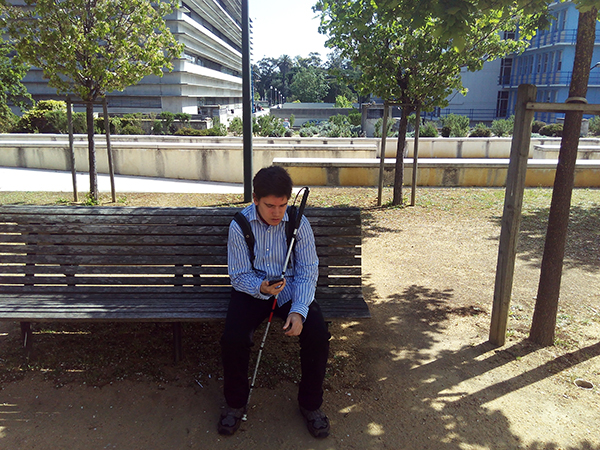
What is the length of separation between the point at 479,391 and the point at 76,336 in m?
3.13

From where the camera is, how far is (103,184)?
11.7m

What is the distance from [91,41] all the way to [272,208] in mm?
6776

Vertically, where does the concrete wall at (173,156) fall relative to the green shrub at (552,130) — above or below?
below

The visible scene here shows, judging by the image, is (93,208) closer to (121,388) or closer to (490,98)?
(121,388)

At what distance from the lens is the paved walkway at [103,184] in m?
11.0

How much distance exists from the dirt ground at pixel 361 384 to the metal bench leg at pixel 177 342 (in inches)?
3.0

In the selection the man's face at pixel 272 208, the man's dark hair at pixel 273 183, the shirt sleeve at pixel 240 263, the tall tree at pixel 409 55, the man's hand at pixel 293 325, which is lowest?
the man's hand at pixel 293 325

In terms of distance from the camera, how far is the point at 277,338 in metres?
4.05

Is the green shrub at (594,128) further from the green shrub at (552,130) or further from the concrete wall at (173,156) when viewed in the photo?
the concrete wall at (173,156)

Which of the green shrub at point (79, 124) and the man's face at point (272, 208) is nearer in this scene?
the man's face at point (272, 208)

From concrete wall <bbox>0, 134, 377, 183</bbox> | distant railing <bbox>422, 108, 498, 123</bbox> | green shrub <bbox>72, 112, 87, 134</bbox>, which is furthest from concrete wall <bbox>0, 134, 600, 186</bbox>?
distant railing <bbox>422, 108, 498, 123</bbox>

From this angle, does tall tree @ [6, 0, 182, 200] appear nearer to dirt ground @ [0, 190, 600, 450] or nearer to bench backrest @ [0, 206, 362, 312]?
bench backrest @ [0, 206, 362, 312]

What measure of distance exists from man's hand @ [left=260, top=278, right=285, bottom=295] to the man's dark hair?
21.5 inches

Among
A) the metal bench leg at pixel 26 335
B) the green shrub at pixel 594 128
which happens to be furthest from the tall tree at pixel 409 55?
the green shrub at pixel 594 128
